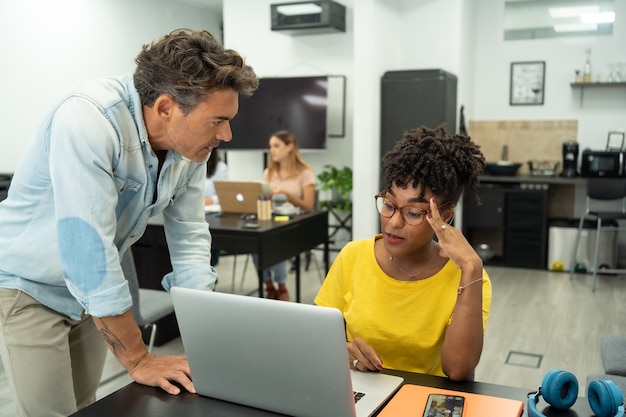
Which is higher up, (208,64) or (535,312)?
(208,64)

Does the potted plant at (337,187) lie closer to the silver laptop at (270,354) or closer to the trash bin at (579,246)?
the trash bin at (579,246)

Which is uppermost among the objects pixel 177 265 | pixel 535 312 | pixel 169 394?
pixel 177 265

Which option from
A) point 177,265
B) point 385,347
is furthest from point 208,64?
point 385,347

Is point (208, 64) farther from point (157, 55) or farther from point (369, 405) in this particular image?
point (369, 405)

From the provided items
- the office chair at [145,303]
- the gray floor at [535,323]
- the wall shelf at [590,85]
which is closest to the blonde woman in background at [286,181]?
the gray floor at [535,323]

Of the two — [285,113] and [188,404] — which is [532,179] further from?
[188,404]

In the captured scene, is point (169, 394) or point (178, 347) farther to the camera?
point (178, 347)

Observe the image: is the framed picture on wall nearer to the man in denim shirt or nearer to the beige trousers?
the man in denim shirt

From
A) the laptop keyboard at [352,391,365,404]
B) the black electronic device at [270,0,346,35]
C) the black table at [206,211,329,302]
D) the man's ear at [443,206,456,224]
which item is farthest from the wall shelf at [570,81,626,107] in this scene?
the laptop keyboard at [352,391,365,404]

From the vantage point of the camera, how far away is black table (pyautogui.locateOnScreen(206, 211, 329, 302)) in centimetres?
363

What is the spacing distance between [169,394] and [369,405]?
419mm

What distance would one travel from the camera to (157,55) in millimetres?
1377

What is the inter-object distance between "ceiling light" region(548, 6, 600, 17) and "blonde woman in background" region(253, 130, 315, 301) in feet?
10.6

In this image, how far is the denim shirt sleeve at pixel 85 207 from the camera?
128 cm
